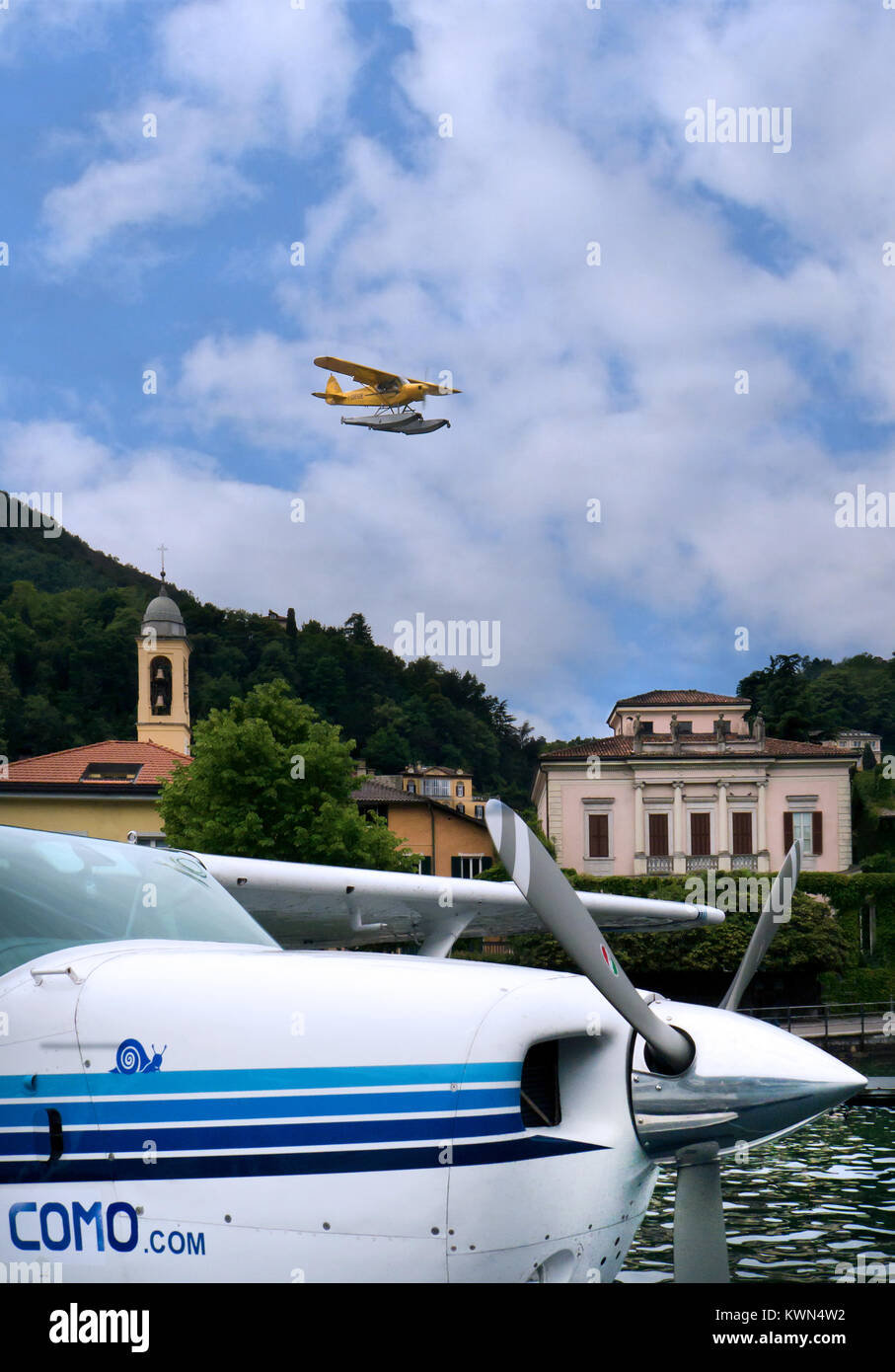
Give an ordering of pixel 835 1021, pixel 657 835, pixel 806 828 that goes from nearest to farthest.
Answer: pixel 835 1021 → pixel 806 828 → pixel 657 835

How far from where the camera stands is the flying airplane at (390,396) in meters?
58.7

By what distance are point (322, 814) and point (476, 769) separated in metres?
79.8

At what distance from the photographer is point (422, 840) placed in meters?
60.8

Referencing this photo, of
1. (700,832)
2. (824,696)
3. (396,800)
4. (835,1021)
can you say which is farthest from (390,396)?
(824,696)

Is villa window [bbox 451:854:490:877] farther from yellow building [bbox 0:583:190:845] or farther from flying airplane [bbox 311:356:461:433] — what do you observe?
flying airplane [bbox 311:356:461:433]

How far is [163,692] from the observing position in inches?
2798

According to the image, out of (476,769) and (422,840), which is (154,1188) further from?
(476,769)

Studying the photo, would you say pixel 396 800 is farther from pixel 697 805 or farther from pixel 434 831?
pixel 697 805

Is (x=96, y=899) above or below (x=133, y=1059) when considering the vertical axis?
above

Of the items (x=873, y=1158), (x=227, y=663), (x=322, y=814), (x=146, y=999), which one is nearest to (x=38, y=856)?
(x=146, y=999)

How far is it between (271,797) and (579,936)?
32.4m

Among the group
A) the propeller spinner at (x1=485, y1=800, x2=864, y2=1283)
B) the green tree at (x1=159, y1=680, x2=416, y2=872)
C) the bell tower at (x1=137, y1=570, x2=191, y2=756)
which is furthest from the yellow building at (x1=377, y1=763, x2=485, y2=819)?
the propeller spinner at (x1=485, y1=800, x2=864, y2=1283)

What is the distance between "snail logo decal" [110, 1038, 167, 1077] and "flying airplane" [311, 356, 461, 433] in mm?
55005

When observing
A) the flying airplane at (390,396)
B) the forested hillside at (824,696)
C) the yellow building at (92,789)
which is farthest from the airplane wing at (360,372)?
the forested hillside at (824,696)
